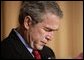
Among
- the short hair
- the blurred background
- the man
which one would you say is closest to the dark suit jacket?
the man

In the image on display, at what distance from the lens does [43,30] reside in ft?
3.85

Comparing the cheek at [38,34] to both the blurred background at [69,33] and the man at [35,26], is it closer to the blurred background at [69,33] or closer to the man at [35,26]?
the man at [35,26]

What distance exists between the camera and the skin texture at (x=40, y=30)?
3.80 ft

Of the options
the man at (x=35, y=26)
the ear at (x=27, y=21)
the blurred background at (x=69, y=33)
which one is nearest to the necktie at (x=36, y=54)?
the man at (x=35, y=26)

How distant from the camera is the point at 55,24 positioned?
1.18 m

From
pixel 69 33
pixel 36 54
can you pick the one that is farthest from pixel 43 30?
pixel 69 33

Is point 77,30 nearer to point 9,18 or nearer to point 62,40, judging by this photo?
point 62,40

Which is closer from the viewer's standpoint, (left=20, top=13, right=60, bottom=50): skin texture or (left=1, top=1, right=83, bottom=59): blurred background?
(left=20, top=13, right=60, bottom=50): skin texture

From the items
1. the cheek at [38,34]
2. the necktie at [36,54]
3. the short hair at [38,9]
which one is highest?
the short hair at [38,9]

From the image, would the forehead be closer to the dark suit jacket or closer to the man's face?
the man's face

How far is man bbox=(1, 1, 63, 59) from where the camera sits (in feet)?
3.71

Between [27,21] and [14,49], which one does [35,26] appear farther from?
[14,49]

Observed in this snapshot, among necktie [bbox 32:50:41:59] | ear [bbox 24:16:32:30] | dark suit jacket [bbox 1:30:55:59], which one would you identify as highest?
ear [bbox 24:16:32:30]

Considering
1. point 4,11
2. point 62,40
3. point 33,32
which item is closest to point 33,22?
point 33,32
